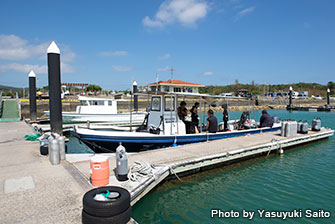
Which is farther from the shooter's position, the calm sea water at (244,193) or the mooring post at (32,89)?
the mooring post at (32,89)

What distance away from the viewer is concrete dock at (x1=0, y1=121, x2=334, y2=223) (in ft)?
14.6

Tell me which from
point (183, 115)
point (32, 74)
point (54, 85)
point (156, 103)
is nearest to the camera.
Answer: point (156, 103)

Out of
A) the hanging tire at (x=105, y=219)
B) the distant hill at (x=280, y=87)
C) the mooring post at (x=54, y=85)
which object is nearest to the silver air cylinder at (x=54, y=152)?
the mooring post at (x=54, y=85)

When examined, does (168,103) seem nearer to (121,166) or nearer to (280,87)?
(121,166)

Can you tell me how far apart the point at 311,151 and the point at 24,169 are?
13370 millimetres

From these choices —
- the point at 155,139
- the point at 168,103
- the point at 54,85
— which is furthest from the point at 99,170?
the point at 54,85

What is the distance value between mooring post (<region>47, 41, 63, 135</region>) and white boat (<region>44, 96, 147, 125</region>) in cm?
1038

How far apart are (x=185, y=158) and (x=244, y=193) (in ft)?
7.33

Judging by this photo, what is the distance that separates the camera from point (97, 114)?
2180cm

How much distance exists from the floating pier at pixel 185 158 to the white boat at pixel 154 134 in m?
0.40

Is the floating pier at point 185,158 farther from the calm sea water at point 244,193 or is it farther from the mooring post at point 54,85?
the mooring post at point 54,85

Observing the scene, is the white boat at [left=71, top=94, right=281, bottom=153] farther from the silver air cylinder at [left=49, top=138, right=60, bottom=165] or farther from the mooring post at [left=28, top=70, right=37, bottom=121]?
the mooring post at [left=28, top=70, right=37, bottom=121]

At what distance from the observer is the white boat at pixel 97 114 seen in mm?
21562

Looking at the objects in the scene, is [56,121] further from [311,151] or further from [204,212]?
[311,151]
